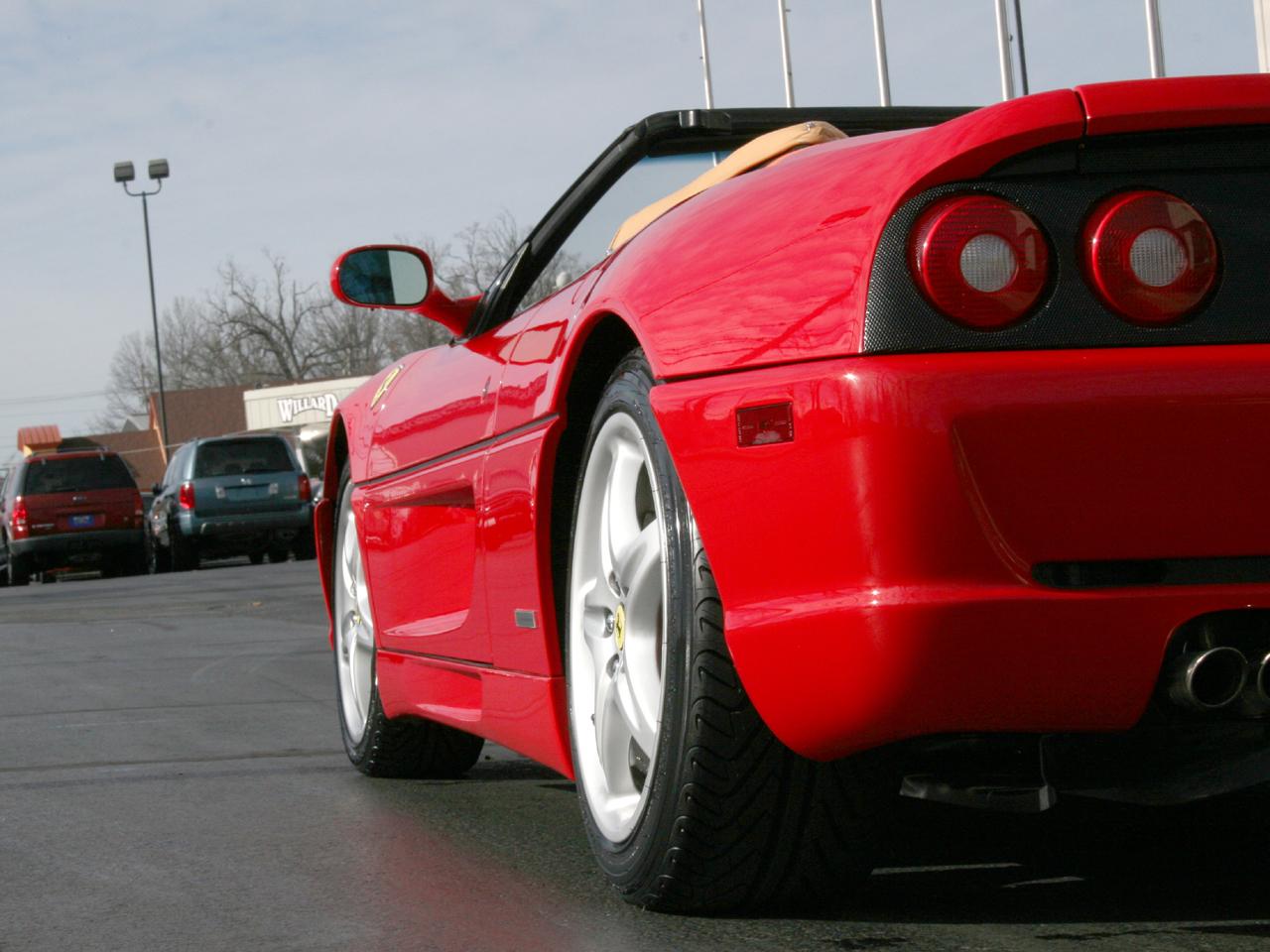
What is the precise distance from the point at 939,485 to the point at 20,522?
2315 cm

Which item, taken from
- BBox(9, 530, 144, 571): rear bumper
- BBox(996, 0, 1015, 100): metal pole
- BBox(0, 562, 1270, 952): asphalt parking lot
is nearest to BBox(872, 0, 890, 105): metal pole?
BBox(996, 0, 1015, 100): metal pole

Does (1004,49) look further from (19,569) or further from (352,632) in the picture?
(352,632)

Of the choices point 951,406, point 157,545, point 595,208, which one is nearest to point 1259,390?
point 951,406

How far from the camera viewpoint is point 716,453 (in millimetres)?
2707

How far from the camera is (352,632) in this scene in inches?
208

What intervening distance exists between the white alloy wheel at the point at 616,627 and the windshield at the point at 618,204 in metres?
0.75

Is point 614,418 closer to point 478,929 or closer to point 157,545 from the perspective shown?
point 478,929

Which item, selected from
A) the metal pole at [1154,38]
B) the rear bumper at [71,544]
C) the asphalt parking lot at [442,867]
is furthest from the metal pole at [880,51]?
the asphalt parking lot at [442,867]

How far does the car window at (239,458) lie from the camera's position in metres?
23.3

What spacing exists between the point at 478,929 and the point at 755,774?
55 centimetres

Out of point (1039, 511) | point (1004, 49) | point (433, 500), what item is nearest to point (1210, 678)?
point (1039, 511)

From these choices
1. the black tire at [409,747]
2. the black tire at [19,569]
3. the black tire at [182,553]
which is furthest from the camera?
the black tire at [19,569]

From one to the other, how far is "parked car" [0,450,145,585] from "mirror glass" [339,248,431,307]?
20.5 meters

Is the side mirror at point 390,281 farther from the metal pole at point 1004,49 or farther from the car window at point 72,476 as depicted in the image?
the car window at point 72,476
